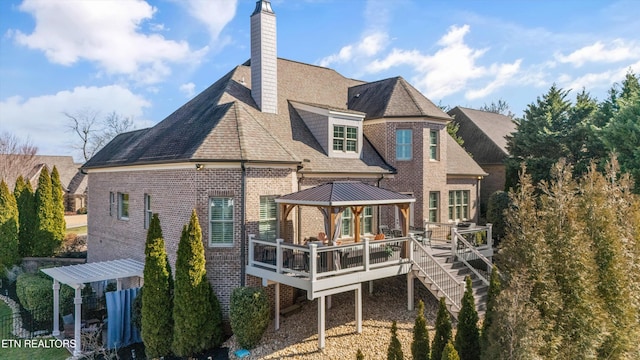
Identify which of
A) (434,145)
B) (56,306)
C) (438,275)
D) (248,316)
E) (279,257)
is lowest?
(56,306)

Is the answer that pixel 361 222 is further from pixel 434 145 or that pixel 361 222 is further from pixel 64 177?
pixel 64 177

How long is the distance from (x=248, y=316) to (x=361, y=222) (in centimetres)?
725

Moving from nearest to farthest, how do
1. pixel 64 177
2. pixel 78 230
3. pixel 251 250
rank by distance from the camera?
pixel 251 250, pixel 78 230, pixel 64 177

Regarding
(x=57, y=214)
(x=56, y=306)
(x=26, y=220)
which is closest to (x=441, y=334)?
(x=56, y=306)

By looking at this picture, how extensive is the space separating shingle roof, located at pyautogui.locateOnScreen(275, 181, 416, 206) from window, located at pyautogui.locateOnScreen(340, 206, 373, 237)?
316cm

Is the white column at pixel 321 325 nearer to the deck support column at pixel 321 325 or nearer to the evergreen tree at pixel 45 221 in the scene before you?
the deck support column at pixel 321 325

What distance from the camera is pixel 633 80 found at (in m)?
22.5

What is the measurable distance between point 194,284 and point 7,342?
8.71 m

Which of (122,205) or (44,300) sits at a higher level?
(122,205)

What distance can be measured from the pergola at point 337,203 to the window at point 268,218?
52 cm

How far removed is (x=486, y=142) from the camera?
97.3 ft

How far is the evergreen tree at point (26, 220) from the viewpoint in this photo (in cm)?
2395

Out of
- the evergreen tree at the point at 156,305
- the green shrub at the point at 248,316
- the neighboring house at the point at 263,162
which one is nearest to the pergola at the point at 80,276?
the neighboring house at the point at 263,162

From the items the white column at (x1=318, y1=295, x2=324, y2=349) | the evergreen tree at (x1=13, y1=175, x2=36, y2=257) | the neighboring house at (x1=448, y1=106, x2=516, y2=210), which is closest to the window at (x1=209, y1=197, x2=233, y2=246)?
the white column at (x1=318, y1=295, x2=324, y2=349)
